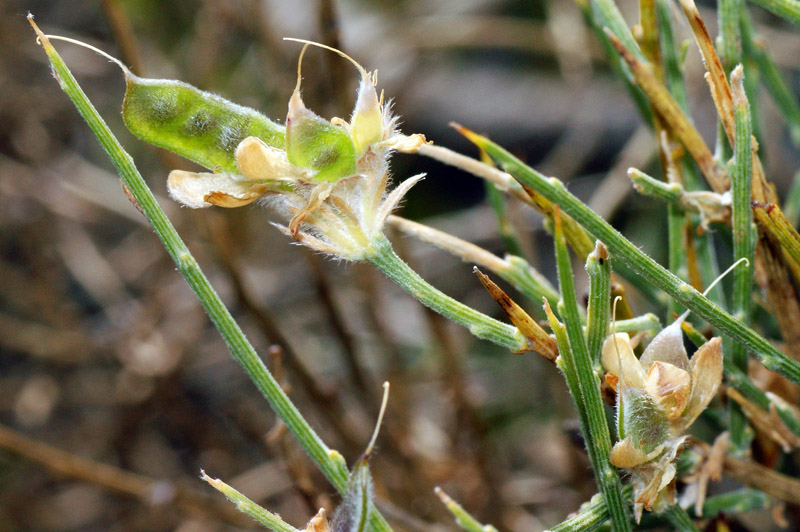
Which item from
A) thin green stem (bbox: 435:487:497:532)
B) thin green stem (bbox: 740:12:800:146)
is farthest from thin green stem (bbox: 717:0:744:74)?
thin green stem (bbox: 435:487:497:532)

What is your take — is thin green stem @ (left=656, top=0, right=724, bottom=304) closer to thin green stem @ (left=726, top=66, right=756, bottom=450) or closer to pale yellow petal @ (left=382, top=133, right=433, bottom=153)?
thin green stem @ (left=726, top=66, right=756, bottom=450)

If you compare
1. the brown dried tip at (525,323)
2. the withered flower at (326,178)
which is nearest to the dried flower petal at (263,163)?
the withered flower at (326,178)

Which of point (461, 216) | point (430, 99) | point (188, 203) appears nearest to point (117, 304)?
point (461, 216)

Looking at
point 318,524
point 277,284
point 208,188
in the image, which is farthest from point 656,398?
point 277,284

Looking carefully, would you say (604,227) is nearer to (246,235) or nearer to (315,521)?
(315,521)

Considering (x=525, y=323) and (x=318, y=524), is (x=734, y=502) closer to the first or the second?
(x=525, y=323)
